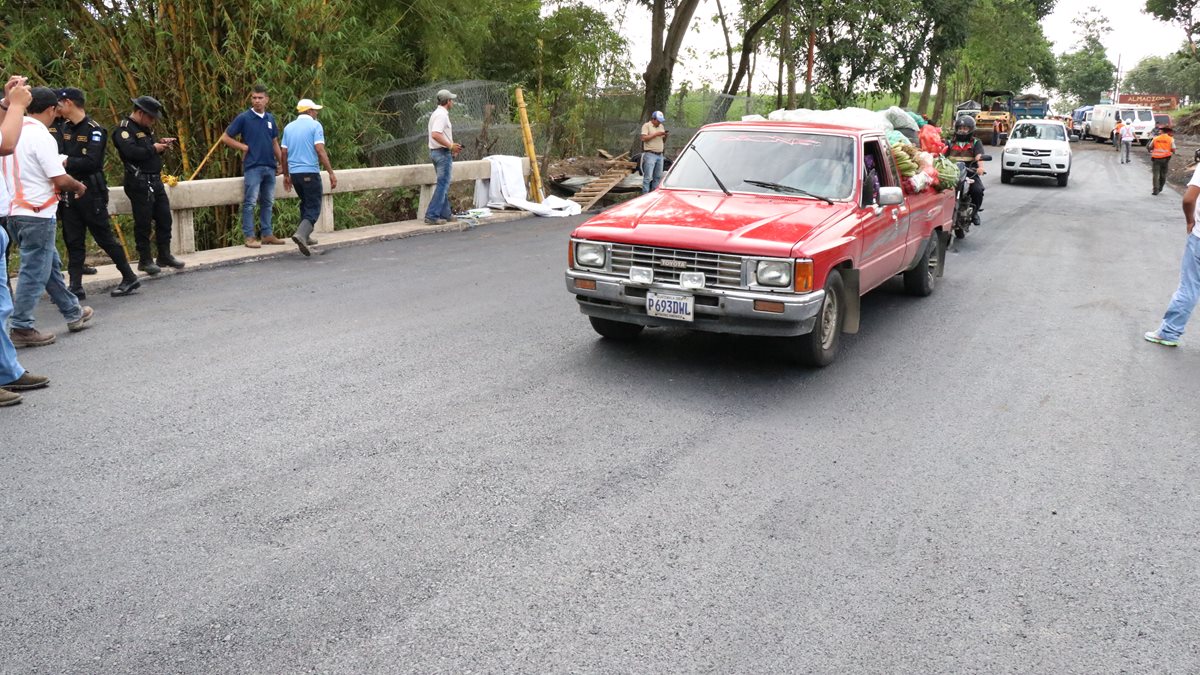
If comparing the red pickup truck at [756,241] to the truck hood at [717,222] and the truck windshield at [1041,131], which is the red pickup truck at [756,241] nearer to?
the truck hood at [717,222]

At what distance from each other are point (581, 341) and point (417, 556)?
382 centimetres

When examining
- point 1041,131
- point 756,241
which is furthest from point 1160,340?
point 1041,131

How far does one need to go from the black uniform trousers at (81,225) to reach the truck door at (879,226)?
250 inches

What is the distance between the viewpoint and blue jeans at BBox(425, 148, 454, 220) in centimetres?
1467

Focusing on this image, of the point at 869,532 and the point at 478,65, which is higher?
the point at 478,65

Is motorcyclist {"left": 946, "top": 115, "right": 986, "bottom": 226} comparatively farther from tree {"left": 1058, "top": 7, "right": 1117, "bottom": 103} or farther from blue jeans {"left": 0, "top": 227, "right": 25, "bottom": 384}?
tree {"left": 1058, "top": 7, "right": 1117, "bottom": 103}

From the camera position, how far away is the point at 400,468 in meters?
5.06

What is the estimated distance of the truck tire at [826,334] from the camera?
6.83 meters

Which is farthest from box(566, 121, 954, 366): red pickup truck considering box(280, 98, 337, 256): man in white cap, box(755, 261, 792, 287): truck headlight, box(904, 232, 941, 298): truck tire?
box(280, 98, 337, 256): man in white cap

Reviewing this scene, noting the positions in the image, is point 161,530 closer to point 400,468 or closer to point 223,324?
point 400,468

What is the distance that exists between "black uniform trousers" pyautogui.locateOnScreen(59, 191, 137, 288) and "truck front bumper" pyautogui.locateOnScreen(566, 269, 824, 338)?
15.1 ft

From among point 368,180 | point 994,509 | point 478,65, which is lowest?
point 994,509

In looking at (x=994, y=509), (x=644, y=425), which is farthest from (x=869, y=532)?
(x=644, y=425)

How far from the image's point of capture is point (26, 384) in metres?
6.25
